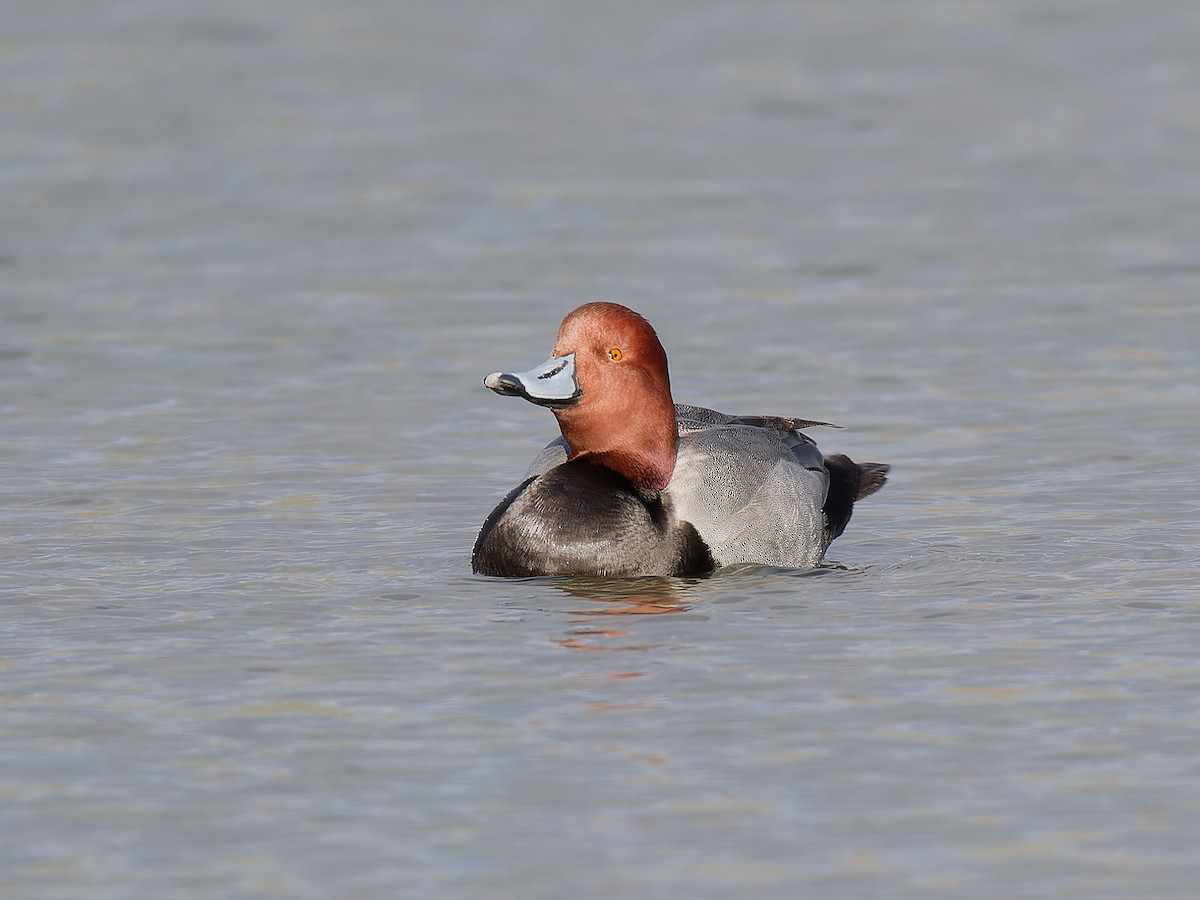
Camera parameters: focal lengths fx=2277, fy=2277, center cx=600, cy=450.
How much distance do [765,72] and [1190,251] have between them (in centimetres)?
659

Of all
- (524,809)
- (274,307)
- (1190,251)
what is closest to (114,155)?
(274,307)

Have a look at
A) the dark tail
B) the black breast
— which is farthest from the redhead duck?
the dark tail

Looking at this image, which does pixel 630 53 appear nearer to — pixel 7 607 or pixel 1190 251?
pixel 1190 251

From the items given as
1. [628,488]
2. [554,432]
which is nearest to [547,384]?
[628,488]

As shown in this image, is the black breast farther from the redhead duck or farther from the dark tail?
the dark tail

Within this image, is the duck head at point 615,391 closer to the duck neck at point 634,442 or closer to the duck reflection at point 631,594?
the duck neck at point 634,442

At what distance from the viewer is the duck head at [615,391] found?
10000 mm

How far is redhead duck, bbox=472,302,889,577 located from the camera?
9.77 metres

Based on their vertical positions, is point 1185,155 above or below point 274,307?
above

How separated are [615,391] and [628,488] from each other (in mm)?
439

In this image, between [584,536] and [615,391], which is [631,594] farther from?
[615,391]

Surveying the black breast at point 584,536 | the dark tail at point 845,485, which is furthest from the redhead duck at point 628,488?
the dark tail at point 845,485

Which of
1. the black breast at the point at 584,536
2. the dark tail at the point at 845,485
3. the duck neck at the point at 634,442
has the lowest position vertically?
the black breast at the point at 584,536

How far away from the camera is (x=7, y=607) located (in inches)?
361
